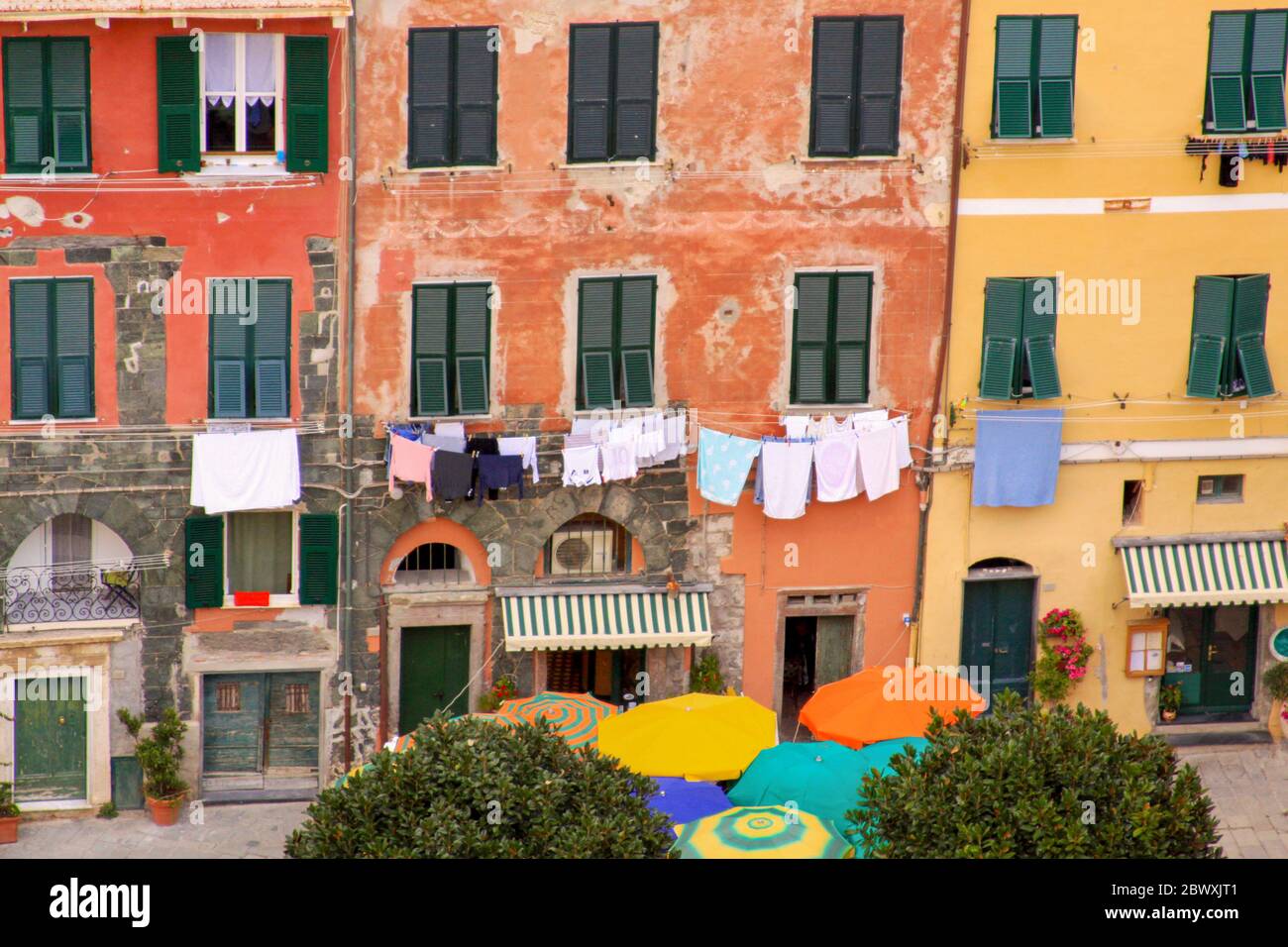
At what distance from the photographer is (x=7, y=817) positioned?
31.3 m

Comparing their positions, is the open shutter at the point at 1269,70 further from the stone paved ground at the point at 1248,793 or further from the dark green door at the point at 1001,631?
the stone paved ground at the point at 1248,793

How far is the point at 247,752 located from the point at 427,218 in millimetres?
9284

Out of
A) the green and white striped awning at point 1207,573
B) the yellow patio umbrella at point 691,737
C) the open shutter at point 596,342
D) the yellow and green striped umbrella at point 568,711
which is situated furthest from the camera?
the green and white striped awning at point 1207,573

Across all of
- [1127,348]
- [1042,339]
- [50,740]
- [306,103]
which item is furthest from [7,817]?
[1127,348]

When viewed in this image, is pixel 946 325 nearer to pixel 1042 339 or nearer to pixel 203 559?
pixel 1042 339

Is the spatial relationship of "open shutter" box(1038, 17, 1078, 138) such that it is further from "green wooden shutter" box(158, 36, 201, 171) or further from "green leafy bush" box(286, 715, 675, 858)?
"green leafy bush" box(286, 715, 675, 858)

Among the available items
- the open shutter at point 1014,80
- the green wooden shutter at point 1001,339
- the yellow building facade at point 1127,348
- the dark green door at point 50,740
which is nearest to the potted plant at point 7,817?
the dark green door at point 50,740

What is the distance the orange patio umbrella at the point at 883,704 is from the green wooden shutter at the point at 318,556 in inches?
313

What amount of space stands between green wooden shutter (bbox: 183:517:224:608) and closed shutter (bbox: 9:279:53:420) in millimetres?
2971

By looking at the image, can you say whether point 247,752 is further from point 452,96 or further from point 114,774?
point 452,96

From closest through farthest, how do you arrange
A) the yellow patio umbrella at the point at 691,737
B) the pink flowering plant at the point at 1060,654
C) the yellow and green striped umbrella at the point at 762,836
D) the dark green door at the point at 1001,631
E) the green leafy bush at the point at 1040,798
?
the green leafy bush at the point at 1040,798 < the yellow and green striped umbrella at the point at 762,836 < the yellow patio umbrella at the point at 691,737 < the pink flowering plant at the point at 1060,654 < the dark green door at the point at 1001,631

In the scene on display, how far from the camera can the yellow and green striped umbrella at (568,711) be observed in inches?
1183

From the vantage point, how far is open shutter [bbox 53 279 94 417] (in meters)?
31.2

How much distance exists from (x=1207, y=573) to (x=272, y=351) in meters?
16.0
